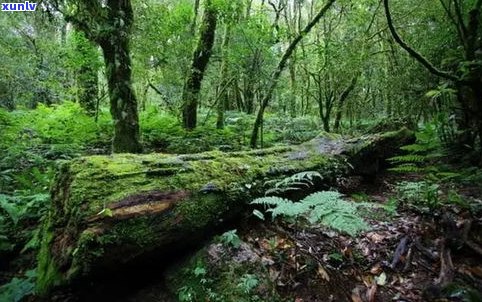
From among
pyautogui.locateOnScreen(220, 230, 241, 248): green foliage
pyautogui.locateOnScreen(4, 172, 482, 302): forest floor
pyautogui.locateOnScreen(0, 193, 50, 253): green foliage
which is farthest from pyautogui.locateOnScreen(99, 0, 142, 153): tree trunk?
pyautogui.locateOnScreen(220, 230, 241, 248): green foliage

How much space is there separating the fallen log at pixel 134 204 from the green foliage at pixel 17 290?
0.15 meters

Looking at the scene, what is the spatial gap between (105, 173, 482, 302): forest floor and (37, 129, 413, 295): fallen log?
0.36 metres

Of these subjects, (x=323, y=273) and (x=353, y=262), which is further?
(x=353, y=262)

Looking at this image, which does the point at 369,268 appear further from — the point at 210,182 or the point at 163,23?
the point at 163,23

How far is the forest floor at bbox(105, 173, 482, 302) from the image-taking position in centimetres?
292

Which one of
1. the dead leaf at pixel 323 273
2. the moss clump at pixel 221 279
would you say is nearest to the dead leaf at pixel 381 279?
the dead leaf at pixel 323 273

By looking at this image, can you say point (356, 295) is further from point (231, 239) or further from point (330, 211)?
point (231, 239)

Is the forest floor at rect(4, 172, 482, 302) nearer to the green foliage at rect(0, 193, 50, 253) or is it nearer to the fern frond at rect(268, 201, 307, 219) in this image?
the fern frond at rect(268, 201, 307, 219)

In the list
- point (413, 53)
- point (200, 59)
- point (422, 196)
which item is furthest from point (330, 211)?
point (200, 59)

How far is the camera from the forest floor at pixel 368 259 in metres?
2.92

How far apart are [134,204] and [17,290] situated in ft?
4.25

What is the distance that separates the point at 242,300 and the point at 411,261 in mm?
1531

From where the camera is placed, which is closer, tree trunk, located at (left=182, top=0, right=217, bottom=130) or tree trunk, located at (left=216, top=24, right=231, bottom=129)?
tree trunk, located at (left=182, top=0, right=217, bottom=130)

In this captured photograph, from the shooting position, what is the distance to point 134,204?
3.22 meters
